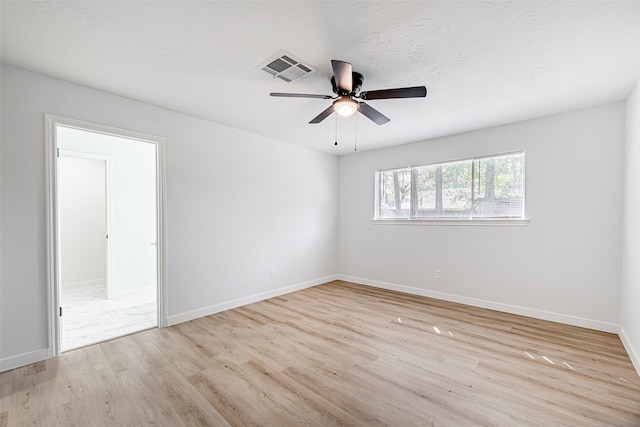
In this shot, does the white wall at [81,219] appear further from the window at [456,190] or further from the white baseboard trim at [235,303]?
the window at [456,190]

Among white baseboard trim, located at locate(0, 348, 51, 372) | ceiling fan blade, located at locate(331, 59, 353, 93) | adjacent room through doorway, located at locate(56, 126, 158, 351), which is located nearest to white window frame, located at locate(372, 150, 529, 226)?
ceiling fan blade, located at locate(331, 59, 353, 93)

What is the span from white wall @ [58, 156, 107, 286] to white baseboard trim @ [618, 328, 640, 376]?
7260mm

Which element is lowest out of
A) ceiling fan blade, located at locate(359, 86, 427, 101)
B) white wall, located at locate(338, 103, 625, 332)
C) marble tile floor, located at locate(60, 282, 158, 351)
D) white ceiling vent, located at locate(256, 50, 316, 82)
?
marble tile floor, located at locate(60, 282, 158, 351)

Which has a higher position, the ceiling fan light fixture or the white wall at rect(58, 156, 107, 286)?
the ceiling fan light fixture

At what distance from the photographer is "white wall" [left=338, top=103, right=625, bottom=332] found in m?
3.08

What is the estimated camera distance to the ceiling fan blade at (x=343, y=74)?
6.17 ft

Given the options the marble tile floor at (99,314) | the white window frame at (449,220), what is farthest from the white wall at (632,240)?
the marble tile floor at (99,314)

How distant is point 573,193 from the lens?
326cm

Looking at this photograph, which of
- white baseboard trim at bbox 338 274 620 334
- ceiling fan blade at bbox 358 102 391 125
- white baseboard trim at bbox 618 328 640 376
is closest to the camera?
white baseboard trim at bbox 618 328 640 376

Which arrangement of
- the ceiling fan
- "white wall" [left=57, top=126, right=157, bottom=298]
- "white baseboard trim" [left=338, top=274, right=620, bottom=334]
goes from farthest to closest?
"white wall" [left=57, top=126, right=157, bottom=298], "white baseboard trim" [left=338, top=274, right=620, bottom=334], the ceiling fan

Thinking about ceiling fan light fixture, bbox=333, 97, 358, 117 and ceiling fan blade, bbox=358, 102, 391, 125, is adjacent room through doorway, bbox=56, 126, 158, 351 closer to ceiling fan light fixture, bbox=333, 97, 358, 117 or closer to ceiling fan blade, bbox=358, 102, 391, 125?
ceiling fan light fixture, bbox=333, 97, 358, 117

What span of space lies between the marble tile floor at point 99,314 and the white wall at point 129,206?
11.8 inches

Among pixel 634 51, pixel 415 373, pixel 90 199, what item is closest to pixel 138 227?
pixel 90 199

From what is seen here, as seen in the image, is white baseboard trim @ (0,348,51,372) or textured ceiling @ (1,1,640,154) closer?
textured ceiling @ (1,1,640,154)
